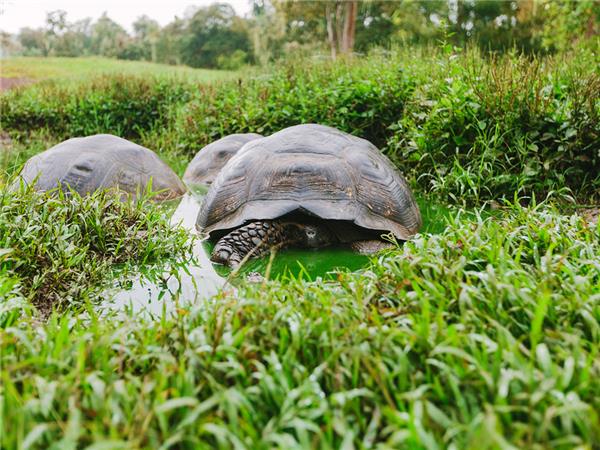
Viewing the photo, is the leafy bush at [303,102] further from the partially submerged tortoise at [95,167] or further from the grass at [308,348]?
the grass at [308,348]

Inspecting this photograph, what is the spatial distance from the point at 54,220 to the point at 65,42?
51.3 metres

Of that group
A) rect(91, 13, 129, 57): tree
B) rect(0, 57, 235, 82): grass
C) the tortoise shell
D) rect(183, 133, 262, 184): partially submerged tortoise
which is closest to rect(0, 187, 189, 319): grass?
the tortoise shell

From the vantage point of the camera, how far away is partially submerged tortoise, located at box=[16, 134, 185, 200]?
4.43m

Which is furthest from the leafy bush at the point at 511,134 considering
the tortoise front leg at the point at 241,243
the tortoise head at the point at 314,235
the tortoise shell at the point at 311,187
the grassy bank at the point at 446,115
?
the tortoise front leg at the point at 241,243

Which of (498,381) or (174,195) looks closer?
(498,381)

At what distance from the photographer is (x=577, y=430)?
1324 millimetres

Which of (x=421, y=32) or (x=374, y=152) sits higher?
(x=421, y=32)

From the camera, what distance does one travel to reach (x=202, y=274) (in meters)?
3.29

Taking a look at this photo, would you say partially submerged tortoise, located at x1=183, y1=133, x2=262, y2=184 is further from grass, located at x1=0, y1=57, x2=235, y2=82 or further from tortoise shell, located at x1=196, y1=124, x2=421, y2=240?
grass, located at x1=0, y1=57, x2=235, y2=82

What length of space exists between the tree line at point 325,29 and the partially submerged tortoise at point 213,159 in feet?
13.3

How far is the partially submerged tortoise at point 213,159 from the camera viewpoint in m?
6.39

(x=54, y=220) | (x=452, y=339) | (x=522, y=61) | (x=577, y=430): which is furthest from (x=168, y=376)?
(x=522, y=61)

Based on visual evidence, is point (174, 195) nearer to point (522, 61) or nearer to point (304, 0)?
point (522, 61)

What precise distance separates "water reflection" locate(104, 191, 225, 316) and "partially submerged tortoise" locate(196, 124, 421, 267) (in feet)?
0.53
